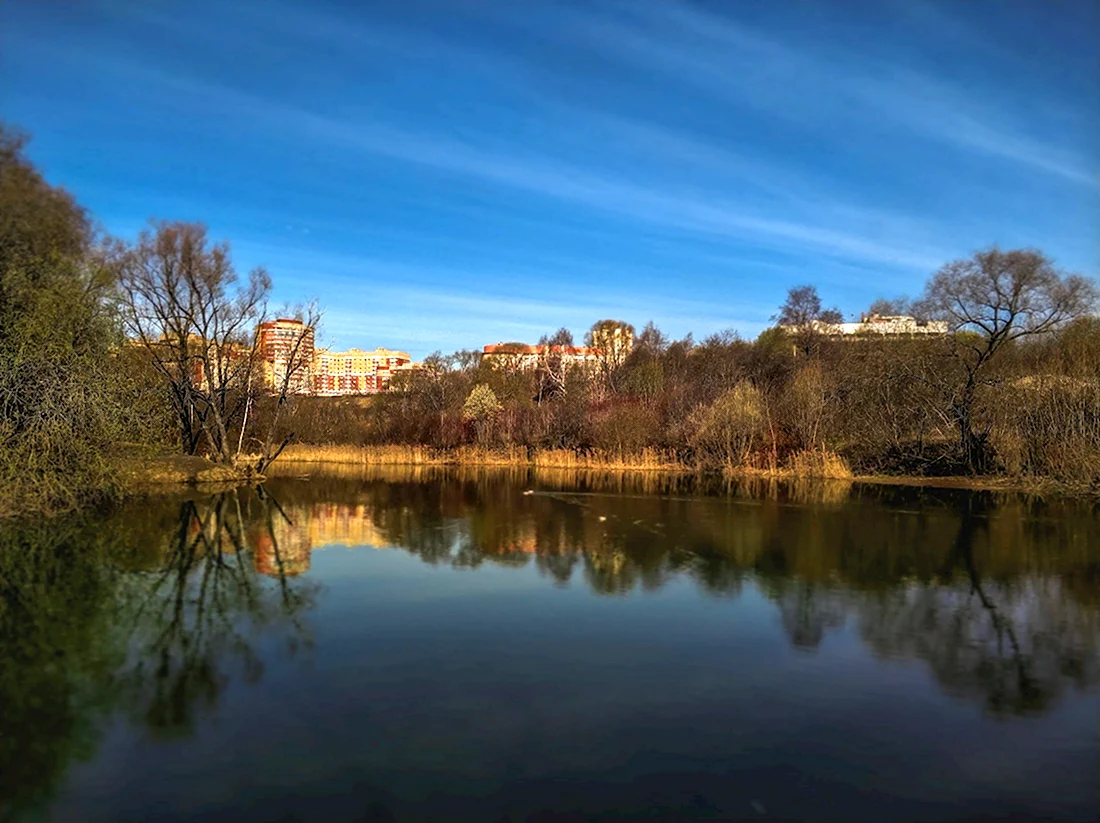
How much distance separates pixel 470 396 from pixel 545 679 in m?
27.9

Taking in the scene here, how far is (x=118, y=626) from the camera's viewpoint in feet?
24.1

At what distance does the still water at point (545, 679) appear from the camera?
4.39 m

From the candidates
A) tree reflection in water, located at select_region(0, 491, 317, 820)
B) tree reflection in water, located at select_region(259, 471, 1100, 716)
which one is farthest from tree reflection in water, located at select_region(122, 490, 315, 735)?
tree reflection in water, located at select_region(259, 471, 1100, 716)

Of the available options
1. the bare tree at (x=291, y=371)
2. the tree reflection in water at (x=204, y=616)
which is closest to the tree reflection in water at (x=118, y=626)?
the tree reflection in water at (x=204, y=616)

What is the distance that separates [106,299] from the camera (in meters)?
17.8

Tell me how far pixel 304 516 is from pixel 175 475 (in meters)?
7.31

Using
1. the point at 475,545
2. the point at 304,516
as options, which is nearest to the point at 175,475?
the point at 304,516

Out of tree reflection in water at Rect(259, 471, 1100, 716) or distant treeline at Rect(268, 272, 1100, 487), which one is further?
distant treeline at Rect(268, 272, 1100, 487)

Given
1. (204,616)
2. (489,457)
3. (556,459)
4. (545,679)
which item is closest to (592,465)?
(556,459)

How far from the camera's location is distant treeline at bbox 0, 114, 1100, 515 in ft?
44.5

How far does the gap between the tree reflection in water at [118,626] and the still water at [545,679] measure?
0.12 feet

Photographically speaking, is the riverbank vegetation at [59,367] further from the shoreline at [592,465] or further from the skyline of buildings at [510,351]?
the shoreline at [592,465]

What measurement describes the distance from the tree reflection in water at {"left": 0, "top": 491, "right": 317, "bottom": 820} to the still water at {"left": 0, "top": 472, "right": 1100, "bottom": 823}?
1.4 inches

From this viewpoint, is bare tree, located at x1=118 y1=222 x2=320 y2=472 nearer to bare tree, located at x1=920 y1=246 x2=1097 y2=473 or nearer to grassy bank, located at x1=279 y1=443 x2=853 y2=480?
grassy bank, located at x1=279 y1=443 x2=853 y2=480
